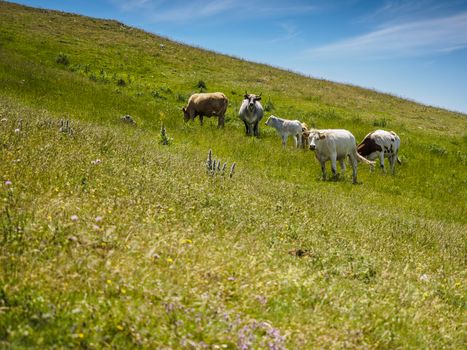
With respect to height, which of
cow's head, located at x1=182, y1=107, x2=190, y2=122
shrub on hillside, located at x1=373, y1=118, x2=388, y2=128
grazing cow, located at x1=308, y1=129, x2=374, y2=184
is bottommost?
grazing cow, located at x1=308, y1=129, x2=374, y2=184

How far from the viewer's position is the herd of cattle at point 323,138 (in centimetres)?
1662

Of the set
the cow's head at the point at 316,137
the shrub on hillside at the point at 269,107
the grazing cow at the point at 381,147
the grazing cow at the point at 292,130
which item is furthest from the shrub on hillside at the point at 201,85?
the cow's head at the point at 316,137

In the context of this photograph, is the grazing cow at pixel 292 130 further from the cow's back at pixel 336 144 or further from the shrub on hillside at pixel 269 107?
the shrub on hillside at pixel 269 107

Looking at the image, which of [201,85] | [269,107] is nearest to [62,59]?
[201,85]

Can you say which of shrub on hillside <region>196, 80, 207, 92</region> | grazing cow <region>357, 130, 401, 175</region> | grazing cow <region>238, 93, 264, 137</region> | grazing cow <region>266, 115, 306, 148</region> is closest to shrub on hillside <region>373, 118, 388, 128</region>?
grazing cow <region>266, 115, 306, 148</region>

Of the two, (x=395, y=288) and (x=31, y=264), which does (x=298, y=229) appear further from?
(x=31, y=264)

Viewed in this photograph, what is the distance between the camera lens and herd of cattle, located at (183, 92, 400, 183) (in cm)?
1662

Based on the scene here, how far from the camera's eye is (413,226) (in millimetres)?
9836

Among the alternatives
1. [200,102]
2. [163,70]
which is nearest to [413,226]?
[200,102]

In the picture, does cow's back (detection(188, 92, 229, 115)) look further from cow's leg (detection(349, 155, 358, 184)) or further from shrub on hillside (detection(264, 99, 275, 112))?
cow's leg (detection(349, 155, 358, 184))

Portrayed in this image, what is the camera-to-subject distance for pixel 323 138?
16.5 metres

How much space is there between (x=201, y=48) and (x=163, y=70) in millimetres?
18441

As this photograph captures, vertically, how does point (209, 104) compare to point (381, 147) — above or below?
above

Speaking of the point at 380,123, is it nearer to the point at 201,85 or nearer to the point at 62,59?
the point at 201,85
